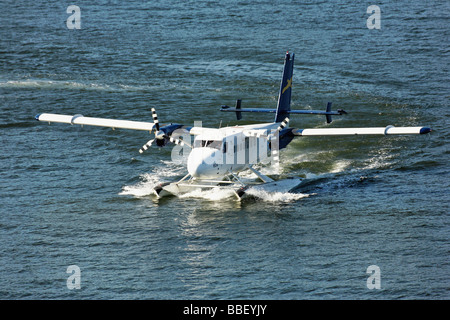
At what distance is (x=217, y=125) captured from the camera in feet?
174

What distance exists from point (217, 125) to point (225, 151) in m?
15.5

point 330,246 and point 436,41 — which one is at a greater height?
point 436,41

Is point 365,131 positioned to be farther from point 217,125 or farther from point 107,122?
point 107,122

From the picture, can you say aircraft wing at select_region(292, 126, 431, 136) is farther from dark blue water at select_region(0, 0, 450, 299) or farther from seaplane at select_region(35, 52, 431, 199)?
dark blue water at select_region(0, 0, 450, 299)

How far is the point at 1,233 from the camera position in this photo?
115ft

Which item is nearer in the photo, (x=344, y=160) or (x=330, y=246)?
(x=330, y=246)

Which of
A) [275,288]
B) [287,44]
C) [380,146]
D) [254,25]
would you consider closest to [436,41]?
[287,44]

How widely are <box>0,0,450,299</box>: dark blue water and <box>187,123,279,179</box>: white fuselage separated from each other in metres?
2.41

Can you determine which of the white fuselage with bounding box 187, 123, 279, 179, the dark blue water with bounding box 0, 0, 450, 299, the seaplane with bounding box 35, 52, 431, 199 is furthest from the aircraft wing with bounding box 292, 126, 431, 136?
the dark blue water with bounding box 0, 0, 450, 299

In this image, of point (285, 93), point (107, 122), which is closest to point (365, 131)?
point (285, 93)

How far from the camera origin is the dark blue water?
30.0m
